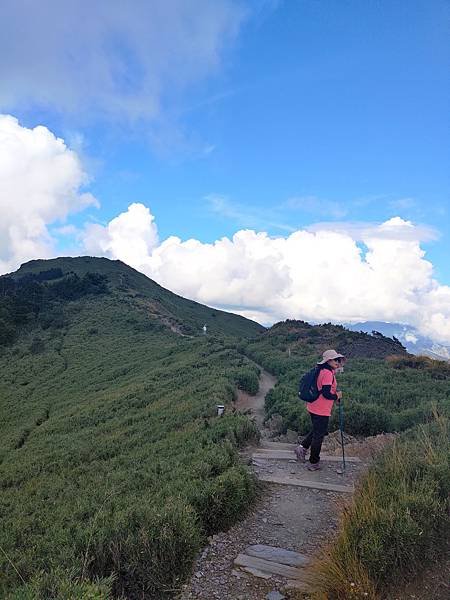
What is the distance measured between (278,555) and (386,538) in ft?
4.73

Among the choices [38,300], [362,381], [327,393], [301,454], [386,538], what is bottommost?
[301,454]

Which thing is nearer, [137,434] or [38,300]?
[137,434]

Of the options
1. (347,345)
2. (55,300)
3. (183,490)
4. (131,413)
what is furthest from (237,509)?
(55,300)

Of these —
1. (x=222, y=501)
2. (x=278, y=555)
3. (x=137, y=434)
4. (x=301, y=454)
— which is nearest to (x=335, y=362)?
(x=301, y=454)

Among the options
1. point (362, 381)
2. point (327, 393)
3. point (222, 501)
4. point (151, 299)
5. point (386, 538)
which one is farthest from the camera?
point (151, 299)

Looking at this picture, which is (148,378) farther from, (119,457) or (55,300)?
(55,300)

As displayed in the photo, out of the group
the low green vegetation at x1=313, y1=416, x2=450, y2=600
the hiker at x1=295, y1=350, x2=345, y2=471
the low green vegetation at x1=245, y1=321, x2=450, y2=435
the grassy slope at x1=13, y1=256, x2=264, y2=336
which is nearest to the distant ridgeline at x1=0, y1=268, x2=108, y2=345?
the grassy slope at x1=13, y1=256, x2=264, y2=336

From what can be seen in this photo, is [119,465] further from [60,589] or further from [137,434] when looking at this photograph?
[60,589]

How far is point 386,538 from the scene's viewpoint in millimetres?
4594

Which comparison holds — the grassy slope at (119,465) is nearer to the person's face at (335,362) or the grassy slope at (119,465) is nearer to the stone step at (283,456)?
the stone step at (283,456)

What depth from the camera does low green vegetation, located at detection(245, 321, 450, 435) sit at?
1217cm

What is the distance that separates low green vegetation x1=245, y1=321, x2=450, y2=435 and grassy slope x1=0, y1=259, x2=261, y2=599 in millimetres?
2486

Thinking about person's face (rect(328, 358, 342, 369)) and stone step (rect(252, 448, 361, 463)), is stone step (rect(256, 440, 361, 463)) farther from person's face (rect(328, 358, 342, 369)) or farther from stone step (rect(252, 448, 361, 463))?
person's face (rect(328, 358, 342, 369))

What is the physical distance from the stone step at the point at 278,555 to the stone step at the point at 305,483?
6.51 feet
